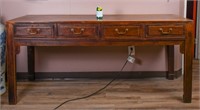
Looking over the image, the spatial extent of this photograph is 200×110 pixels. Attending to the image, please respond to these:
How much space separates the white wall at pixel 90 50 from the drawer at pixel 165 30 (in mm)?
679

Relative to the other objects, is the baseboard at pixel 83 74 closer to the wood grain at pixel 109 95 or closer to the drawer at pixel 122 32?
the wood grain at pixel 109 95

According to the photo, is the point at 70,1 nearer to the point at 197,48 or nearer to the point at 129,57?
the point at 129,57

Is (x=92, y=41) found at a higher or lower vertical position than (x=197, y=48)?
higher

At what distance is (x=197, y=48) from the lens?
384 cm

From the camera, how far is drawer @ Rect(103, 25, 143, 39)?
84.1 inches

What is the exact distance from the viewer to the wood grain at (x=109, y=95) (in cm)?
219

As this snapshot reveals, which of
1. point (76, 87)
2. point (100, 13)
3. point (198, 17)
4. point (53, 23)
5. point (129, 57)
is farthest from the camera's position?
point (198, 17)

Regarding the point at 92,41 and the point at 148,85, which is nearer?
the point at 92,41

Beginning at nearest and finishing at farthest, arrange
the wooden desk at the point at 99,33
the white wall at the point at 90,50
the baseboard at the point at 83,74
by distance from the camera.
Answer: the wooden desk at the point at 99,33, the white wall at the point at 90,50, the baseboard at the point at 83,74

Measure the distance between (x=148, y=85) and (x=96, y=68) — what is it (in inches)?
21.8

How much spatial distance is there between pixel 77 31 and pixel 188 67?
0.90 m

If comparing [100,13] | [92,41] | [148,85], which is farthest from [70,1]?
[148,85]

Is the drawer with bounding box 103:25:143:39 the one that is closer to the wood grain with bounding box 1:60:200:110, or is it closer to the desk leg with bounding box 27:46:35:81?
the wood grain with bounding box 1:60:200:110

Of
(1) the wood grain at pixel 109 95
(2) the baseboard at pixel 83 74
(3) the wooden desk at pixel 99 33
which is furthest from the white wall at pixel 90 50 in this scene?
(3) the wooden desk at pixel 99 33
